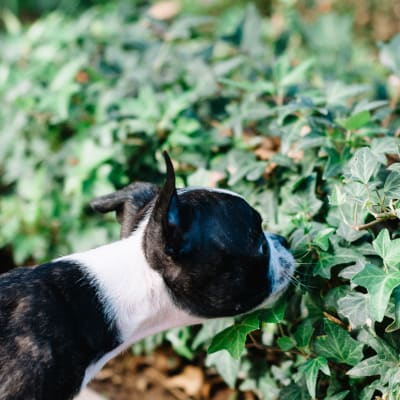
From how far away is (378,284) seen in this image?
2.37 meters

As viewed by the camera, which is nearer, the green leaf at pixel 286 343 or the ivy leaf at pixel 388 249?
the ivy leaf at pixel 388 249

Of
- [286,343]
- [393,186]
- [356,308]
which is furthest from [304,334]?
[393,186]

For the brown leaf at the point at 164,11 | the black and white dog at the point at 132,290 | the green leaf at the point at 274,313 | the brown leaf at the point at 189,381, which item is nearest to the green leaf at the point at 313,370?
the green leaf at the point at 274,313

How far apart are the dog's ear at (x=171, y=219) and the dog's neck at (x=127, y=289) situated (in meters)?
0.19

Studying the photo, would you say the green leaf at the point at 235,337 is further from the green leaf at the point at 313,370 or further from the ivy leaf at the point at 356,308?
the ivy leaf at the point at 356,308

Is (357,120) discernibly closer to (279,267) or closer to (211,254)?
(279,267)

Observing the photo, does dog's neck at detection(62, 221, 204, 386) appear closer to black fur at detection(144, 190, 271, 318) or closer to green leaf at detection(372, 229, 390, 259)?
black fur at detection(144, 190, 271, 318)

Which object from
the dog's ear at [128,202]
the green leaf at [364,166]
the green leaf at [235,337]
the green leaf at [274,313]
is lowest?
the green leaf at [235,337]

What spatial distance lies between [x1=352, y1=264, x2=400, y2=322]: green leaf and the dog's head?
1.49 feet

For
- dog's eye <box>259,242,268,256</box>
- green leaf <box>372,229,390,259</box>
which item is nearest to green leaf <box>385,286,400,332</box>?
green leaf <box>372,229,390,259</box>

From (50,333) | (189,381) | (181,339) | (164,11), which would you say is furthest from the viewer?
(164,11)

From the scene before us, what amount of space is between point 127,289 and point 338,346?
0.90 m

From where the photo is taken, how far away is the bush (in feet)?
8.77

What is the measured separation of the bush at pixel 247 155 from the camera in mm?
2674
